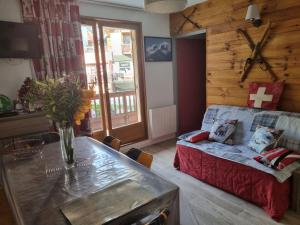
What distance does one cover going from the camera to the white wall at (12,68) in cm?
275

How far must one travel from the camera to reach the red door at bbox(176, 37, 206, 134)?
15.0ft

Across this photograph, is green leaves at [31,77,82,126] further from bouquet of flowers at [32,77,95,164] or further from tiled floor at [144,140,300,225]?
tiled floor at [144,140,300,225]

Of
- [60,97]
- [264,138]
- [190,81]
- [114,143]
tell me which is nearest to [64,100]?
[60,97]

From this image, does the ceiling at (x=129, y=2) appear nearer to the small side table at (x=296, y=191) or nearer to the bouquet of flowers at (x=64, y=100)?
the bouquet of flowers at (x=64, y=100)

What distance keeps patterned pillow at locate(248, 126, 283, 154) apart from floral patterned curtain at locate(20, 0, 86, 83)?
241 cm

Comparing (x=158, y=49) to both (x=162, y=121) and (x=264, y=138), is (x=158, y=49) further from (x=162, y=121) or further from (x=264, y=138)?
(x=264, y=138)

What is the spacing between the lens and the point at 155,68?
4254mm

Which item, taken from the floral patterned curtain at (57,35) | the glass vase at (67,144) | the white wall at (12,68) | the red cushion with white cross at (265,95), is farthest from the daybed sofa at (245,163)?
the white wall at (12,68)

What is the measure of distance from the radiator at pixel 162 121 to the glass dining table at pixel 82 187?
2435 millimetres

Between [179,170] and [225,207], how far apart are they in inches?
38.2

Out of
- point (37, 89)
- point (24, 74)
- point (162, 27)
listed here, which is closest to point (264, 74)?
point (162, 27)

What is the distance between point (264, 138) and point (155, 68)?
241cm

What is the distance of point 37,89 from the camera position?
146cm

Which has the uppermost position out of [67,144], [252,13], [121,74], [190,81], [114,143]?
[252,13]
